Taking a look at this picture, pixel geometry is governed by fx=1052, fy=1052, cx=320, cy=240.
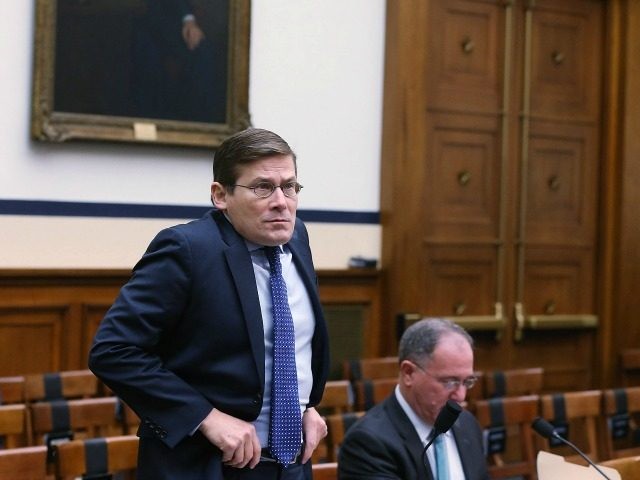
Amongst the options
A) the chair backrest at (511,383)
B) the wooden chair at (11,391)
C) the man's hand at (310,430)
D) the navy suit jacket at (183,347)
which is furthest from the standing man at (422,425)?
the chair backrest at (511,383)

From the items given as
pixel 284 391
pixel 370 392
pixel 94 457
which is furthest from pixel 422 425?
pixel 370 392

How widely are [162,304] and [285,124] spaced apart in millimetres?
3866

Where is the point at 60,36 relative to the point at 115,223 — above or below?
above

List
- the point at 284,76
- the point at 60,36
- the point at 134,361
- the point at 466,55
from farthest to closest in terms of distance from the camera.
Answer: the point at 466,55 < the point at 284,76 < the point at 60,36 < the point at 134,361

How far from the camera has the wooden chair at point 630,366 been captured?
6.60 meters

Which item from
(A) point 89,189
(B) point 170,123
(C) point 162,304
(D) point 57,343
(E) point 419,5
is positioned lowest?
(D) point 57,343

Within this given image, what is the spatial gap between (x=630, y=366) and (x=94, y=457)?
4512mm

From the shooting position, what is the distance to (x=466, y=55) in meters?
6.29

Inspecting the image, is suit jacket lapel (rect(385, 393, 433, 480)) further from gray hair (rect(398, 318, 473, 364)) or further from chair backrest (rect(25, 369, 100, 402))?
chair backrest (rect(25, 369, 100, 402))

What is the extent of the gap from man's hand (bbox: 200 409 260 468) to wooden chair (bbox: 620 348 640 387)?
5021 mm

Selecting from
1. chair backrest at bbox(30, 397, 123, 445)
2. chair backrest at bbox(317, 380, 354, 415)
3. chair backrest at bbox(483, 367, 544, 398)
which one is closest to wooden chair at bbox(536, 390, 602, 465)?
chair backrest at bbox(483, 367, 544, 398)

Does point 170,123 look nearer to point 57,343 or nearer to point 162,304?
point 57,343

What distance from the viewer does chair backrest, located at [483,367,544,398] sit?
510 centimetres

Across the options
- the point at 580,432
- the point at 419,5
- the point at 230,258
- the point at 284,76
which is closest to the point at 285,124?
the point at 284,76
